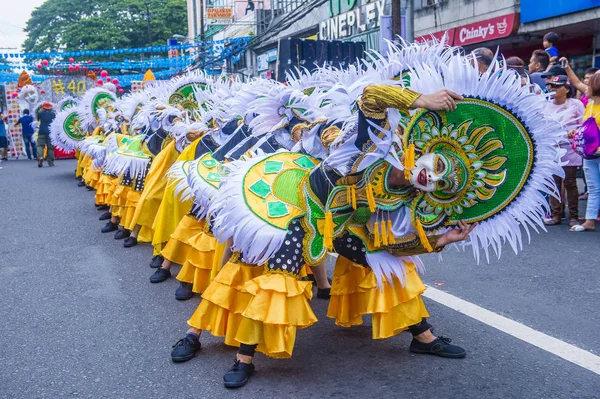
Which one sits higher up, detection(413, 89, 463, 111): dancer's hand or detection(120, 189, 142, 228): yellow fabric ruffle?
detection(413, 89, 463, 111): dancer's hand

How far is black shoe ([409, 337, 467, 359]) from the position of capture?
348 cm

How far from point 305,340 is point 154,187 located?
8.84 ft

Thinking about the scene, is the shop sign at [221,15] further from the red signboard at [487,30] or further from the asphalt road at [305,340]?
the asphalt road at [305,340]

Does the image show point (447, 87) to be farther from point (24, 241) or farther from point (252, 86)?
point (24, 241)

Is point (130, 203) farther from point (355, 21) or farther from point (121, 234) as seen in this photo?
point (355, 21)

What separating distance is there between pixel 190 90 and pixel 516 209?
150 inches

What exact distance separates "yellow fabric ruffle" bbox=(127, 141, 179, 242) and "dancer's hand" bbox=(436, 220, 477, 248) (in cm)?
327

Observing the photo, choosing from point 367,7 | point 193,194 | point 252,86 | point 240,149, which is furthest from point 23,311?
point 367,7

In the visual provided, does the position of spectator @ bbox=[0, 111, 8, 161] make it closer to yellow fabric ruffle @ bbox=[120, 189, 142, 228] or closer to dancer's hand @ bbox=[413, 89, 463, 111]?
yellow fabric ruffle @ bbox=[120, 189, 142, 228]

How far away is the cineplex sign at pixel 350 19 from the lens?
747 inches

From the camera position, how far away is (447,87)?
2.78 meters

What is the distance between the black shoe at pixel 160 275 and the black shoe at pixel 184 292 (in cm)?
54

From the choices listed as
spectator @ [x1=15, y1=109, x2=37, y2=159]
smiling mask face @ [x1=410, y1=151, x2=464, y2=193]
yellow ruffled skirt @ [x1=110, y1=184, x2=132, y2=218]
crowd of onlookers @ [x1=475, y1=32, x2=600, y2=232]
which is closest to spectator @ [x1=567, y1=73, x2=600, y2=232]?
crowd of onlookers @ [x1=475, y1=32, x2=600, y2=232]

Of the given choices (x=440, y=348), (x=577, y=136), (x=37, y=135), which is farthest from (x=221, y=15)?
(x=440, y=348)
